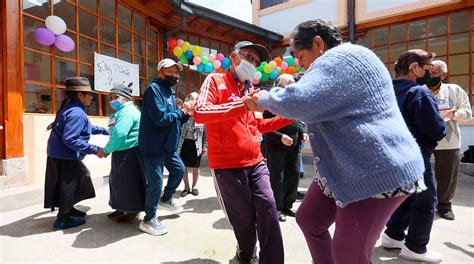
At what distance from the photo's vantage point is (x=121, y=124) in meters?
3.35

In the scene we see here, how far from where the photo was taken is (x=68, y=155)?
11.3ft

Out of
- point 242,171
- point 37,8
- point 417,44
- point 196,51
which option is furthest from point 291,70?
point 242,171

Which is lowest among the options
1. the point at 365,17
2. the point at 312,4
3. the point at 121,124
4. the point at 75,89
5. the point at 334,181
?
Answer: the point at 334,181

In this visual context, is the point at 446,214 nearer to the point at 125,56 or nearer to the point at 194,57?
the point at 194,57

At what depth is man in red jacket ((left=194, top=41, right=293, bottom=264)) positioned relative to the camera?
7.39 feet

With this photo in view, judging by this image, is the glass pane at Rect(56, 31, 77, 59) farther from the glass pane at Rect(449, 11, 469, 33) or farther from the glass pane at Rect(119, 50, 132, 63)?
the glass pane at Rect(449, 11, 469, 33)

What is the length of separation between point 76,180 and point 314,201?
9.45ft

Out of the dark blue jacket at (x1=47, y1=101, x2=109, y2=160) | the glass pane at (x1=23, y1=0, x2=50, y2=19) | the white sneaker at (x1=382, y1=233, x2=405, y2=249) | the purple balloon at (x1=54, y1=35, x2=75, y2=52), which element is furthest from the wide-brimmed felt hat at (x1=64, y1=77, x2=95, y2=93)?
the white sneaker at (x1=382, y1=233, x2=405, y2=249)

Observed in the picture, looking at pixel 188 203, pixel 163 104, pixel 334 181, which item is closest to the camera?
pixel 334 181

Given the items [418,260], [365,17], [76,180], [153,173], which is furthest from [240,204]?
[365,17]

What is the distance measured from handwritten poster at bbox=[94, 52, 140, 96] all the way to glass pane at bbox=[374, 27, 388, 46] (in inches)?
266

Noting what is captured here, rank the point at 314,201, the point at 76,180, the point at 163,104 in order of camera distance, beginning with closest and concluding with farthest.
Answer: the point at 314,201 → the point at 163,104 → the point at 76,180

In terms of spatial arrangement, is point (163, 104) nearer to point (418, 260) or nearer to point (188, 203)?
point (188, 203)

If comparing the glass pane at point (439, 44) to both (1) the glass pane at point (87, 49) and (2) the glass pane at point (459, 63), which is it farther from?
(1) the glass pane at point (87, 49)
